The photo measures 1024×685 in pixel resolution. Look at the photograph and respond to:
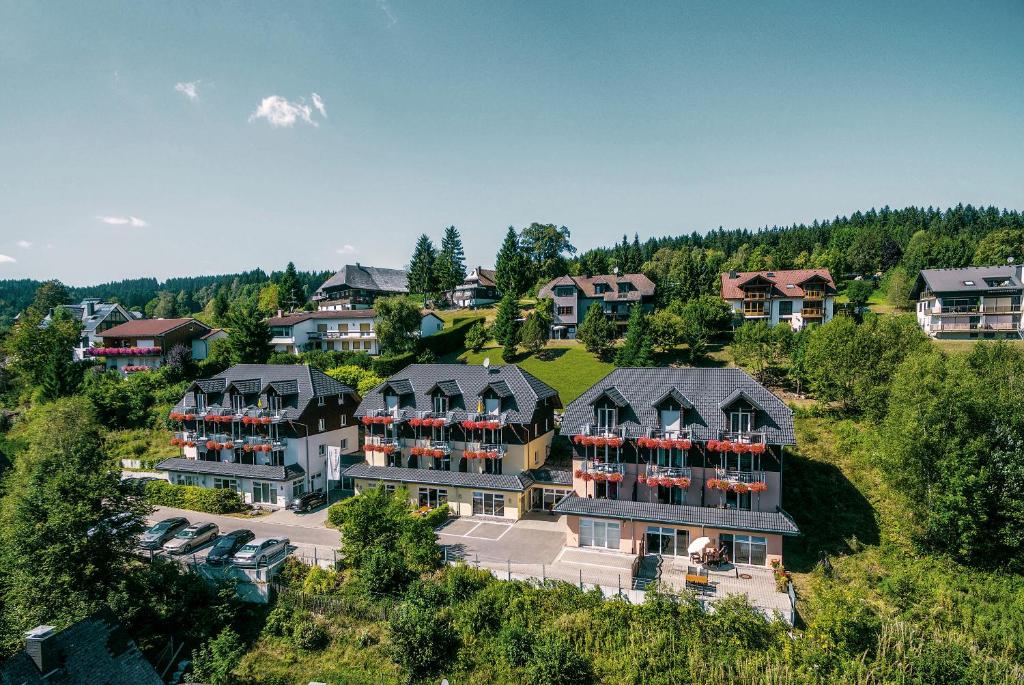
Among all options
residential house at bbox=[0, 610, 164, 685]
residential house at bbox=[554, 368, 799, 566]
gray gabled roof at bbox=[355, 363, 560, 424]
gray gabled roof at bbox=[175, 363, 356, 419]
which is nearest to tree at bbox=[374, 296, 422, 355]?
gray gabled roof at bbox=[175, 363, 356, 419]

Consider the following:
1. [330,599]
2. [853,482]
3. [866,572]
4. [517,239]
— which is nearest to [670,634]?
[866,572]

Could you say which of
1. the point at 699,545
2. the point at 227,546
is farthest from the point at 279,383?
the point at 699,545

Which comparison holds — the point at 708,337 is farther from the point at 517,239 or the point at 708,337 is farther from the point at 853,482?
the point at 517,239

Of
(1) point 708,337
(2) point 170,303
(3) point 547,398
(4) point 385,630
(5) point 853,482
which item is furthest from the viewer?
(2) point 170,303

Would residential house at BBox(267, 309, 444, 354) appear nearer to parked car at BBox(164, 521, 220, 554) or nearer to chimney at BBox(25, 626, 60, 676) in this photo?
parked car at BBox(164, 521, 220, 554)

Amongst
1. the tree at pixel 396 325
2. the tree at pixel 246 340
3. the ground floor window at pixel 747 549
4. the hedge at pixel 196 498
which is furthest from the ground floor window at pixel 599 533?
the tree at pixel 246 340

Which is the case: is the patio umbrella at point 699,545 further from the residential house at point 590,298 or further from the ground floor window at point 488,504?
the residential house at point 590,298
